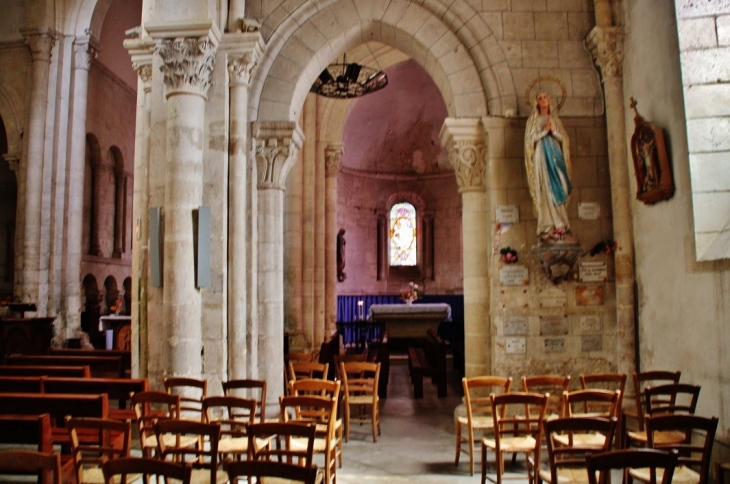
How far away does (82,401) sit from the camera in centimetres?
461

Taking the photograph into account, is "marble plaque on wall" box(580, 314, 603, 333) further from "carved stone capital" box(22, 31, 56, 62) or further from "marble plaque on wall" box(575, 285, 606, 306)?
"carved stone capital" box(22, 31, 56, 62)

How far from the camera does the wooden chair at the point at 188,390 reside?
17.1 ft

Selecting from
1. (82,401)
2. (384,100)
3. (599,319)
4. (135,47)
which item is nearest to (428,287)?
(384,100)

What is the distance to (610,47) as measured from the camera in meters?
7.18

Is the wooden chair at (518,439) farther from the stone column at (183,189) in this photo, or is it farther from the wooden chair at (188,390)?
the stone column at (183,189)

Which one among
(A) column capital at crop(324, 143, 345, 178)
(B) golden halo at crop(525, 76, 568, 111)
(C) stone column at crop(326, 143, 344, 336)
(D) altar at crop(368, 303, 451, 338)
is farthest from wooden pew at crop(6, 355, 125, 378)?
(A) column capital at crop(324, 143, 345, 178)

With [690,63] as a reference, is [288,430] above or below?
below

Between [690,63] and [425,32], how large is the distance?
3158 mm

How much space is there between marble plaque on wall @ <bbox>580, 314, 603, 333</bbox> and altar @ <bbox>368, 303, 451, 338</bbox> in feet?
18.4

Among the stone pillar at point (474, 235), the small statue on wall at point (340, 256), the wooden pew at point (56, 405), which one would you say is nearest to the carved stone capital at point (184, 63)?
the stone pillar at point (474, 235)

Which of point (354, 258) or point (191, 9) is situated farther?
point (354, 258)

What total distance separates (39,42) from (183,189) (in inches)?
345

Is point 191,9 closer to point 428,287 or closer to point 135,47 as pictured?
point 135,47

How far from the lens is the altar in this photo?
12.5 m
